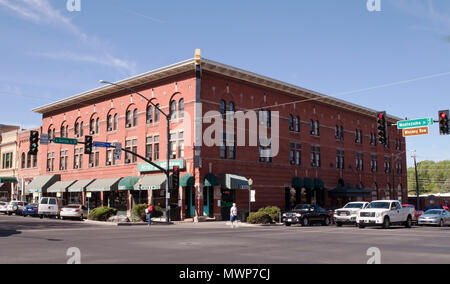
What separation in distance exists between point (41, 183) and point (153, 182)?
73.8 ft

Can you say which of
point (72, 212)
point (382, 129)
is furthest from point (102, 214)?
point (382, 129)

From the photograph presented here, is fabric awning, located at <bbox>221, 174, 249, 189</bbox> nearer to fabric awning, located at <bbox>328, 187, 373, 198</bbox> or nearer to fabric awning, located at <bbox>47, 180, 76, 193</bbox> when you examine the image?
fabric awning, located at <bbox>328, 187, 373, 198</bbox>

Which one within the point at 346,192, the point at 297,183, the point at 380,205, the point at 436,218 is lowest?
the point at 436,218

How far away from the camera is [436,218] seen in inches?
1331

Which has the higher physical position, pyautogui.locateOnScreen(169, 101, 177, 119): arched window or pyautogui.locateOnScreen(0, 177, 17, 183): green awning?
pyautogui.locateOnScreen(169, 101, 177, 119): arched window

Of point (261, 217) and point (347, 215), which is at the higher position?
point (347, 215)

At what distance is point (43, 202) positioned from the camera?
41.2m

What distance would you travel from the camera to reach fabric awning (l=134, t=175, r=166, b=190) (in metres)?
40.0

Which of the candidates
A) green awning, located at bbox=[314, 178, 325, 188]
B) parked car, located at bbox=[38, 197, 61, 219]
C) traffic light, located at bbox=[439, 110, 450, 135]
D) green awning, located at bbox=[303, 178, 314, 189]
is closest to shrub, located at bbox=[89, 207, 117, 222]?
parked car, located at bbox=[38, 197, 61, 219]

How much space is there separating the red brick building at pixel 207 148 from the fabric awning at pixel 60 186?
6.4 inches

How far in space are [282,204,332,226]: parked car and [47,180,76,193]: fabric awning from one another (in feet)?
95.8

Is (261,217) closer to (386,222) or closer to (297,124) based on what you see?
(386,222)
